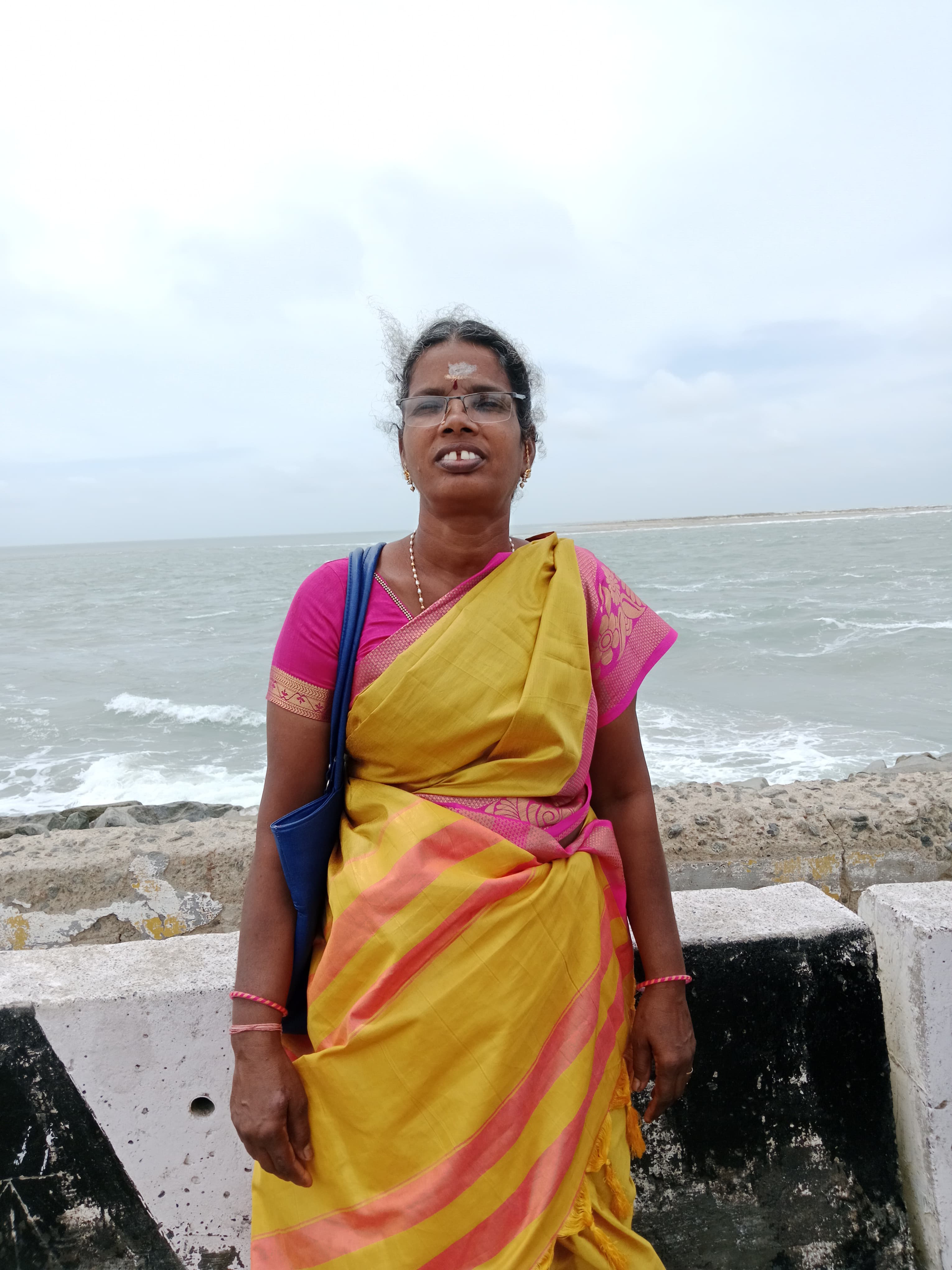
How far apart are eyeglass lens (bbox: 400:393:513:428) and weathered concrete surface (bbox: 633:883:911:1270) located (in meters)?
1.13

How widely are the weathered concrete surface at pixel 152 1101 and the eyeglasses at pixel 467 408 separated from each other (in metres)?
1.14

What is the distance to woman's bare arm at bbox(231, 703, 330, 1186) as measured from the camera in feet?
4.45

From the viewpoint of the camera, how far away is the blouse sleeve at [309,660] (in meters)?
1.52

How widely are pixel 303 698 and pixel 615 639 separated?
61 centimetres

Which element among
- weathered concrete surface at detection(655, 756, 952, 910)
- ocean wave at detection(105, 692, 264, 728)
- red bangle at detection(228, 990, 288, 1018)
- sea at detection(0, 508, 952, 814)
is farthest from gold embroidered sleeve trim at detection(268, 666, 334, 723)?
ocean wave at detection(105, 692, 264, 728)

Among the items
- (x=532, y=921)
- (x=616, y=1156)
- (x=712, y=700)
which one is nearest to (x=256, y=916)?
(x=532, y=921)

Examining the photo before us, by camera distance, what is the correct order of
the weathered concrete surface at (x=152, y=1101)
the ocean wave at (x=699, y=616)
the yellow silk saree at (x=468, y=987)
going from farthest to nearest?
1. the ocean wave at (x=699, y=616)
2. the weathered concrete surface at (x=152, y=1101)
3. the yellow silk saree at (x=468, y=987)

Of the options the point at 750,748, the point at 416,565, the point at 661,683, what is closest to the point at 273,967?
the point at 416,565

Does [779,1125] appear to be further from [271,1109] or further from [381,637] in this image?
[381,637]

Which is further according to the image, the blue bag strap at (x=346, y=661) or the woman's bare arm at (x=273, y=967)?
the blue bag strap at (x=346, y=661)

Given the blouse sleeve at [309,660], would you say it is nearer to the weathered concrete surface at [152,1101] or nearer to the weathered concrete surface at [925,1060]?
the weathered concrete surface at [152,1101]

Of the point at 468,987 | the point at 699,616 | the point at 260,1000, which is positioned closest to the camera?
the point at 468,987

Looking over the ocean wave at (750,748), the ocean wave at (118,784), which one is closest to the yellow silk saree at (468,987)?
the ocean wave at (750,748)

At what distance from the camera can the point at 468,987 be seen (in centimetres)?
131
